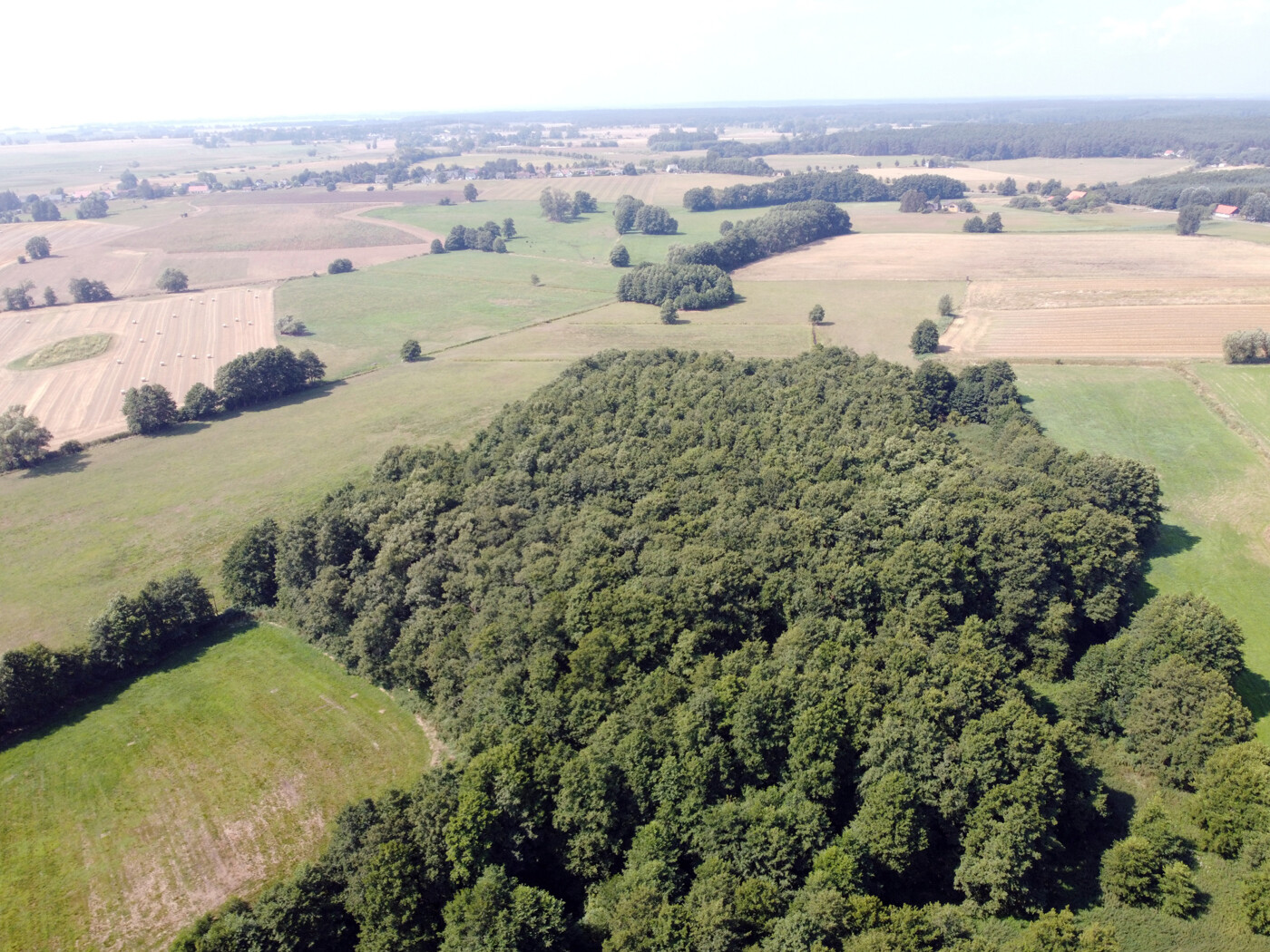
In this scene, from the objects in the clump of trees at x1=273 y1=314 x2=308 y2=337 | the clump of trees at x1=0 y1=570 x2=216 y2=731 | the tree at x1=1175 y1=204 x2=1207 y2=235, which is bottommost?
the clump of trees at x1=0 y1=570 x2=216 y2=731

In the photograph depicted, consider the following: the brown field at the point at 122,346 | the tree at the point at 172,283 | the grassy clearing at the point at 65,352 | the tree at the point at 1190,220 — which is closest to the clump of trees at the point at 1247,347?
the tree at the point at 1190,220

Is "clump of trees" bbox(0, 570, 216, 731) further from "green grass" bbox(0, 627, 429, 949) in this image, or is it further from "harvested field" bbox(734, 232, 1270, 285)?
"harvested field" bbox(734, 232, 1270, 285)

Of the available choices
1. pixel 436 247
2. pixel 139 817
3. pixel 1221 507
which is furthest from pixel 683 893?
pixel 436 247

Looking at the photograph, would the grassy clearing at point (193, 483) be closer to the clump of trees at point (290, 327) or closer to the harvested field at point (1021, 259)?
the clump of trees at point (290, 327)

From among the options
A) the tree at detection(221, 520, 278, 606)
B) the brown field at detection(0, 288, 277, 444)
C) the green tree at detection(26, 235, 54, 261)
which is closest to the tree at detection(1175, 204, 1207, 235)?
the brown field at detection(0, 288, 277, 444)

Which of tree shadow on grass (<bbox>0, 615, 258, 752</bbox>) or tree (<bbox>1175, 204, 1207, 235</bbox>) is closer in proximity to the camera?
tree shadow on grass (<bbox>0, 615, 258, 752</bbox>)

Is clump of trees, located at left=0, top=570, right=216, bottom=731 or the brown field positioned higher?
the brown field

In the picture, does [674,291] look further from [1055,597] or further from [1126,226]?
[1126,226]
